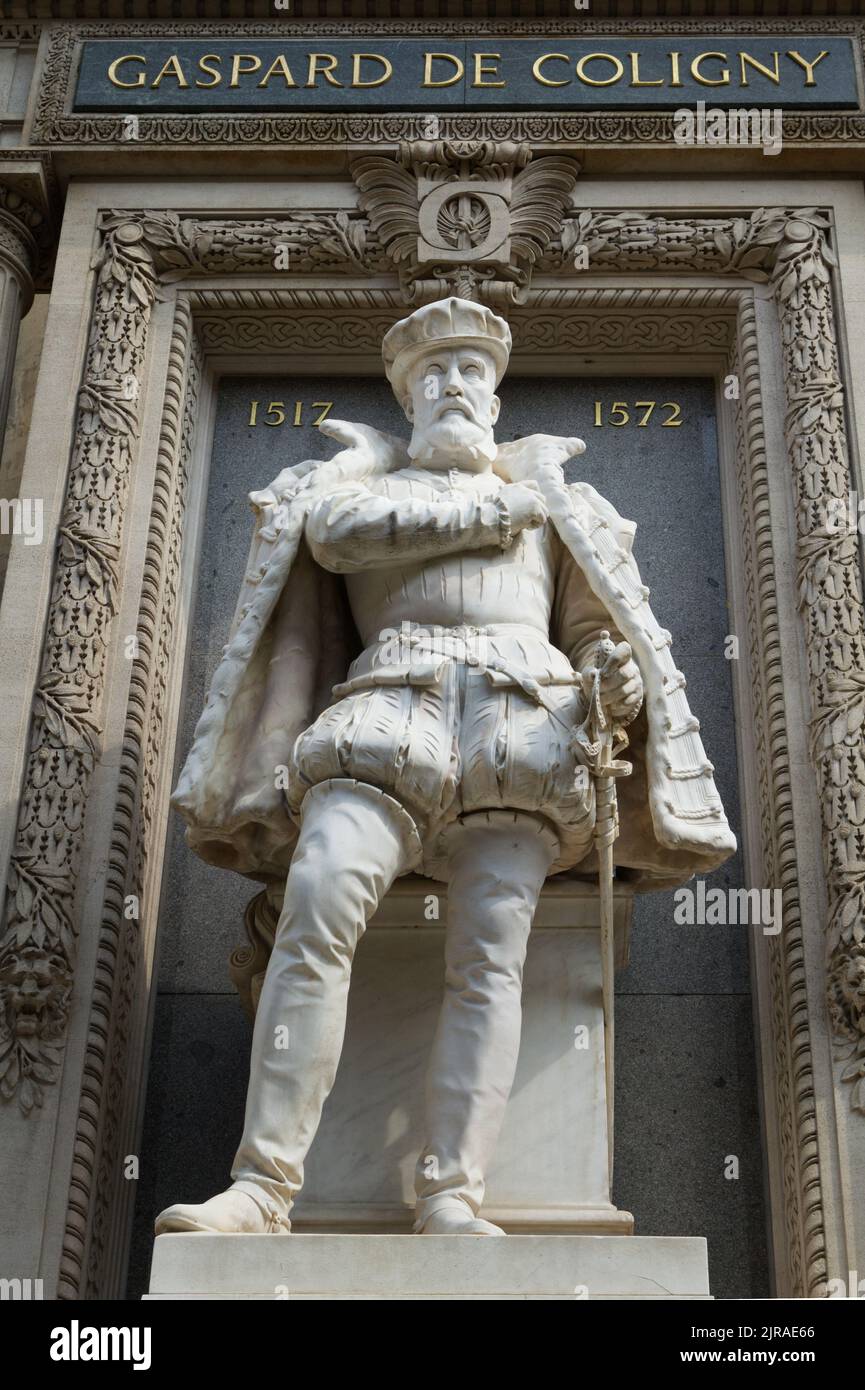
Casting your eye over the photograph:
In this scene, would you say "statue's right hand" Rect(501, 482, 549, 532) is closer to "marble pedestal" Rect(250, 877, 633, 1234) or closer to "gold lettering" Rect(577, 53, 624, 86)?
"marble pedestal" Rect(250, 877, 633, 1234)

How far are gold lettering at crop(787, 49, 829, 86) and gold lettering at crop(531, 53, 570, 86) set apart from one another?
41.9 inches

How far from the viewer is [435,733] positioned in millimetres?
6285

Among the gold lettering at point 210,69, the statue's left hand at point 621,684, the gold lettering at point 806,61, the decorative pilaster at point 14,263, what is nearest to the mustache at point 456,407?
the statue's left hand at point 621,684

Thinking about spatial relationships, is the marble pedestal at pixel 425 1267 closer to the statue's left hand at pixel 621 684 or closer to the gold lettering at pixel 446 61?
the statue's left hand at pixel 621 684

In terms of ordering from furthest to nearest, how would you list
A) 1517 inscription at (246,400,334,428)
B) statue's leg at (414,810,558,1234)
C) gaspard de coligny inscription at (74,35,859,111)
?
1. gaspard de coligny inscription at (74,35,859,111)
2. 1517 inscription at (246,400,334,428)
3. statue's leg at (414,810,558,1234)

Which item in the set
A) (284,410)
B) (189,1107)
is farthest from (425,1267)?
(284,410)

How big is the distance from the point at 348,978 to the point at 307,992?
0.17 m

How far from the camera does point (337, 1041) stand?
19.1ft

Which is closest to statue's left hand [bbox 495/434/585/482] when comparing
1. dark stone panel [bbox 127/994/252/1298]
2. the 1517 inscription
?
the 1517 inscription

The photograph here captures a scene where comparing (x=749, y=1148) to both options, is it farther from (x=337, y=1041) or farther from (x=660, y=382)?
(x=660, y=382)

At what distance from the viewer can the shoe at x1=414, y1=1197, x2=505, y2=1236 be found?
559 cm

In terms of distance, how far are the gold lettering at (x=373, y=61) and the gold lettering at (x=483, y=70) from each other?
0.40 meters

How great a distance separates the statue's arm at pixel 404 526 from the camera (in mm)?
6645

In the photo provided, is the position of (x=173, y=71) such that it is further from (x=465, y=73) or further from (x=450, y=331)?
(x=450, y=331)
